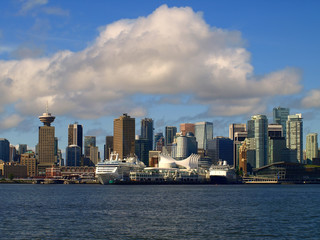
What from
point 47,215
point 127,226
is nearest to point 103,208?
point 47,215

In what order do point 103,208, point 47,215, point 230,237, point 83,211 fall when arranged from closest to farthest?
1. point 230,237
2. point 47,215
3. point 83,211
4. point 103,208

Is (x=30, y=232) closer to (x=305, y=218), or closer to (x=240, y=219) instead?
(x=240, y=219)

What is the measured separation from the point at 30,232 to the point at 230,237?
24109 millimetres

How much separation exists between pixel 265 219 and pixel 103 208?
103 ft

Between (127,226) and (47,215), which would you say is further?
(47,215)

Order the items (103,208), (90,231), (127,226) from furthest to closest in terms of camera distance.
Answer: (103,208) < (127,226) < (90,231)

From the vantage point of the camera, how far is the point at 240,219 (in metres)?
82.8

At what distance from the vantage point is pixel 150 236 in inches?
2566

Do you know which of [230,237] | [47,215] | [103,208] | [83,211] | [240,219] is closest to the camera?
[230,237]

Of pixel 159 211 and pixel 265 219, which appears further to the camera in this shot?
pixel 159 211

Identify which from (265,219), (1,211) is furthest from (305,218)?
(1,211)

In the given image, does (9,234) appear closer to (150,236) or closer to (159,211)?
(150,236)

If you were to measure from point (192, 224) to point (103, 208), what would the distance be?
1146 inches

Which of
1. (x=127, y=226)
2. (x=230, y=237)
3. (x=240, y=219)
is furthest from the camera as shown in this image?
(x=240, y=219)
